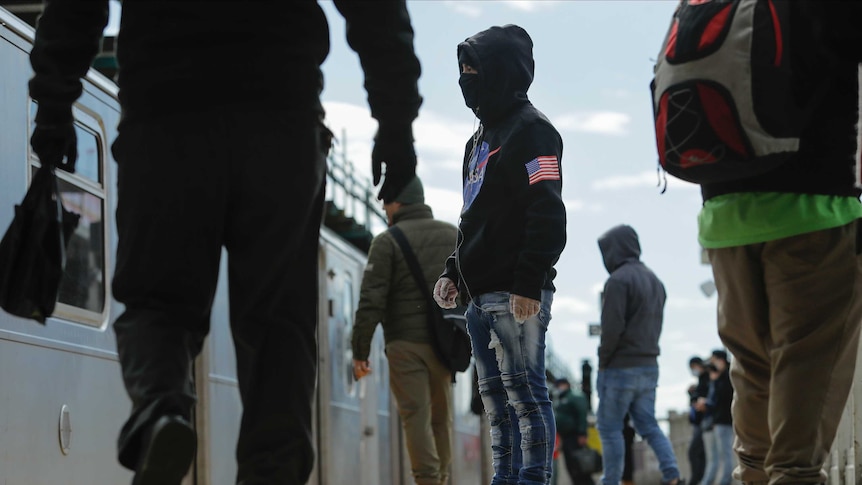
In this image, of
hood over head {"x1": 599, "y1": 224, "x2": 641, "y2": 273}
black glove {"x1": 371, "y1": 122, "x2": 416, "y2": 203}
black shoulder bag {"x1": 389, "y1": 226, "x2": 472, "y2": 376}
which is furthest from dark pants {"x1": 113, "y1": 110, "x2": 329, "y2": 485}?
hood over head {"x1": 599, "y1": 224, "x2": 641, "y2": 273}

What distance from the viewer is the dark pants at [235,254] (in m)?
3.31

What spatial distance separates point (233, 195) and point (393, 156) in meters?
0.40

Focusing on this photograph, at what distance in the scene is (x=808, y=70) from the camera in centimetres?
414

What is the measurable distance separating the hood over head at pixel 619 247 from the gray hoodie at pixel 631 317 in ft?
0.24

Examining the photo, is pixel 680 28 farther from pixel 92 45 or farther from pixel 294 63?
pixel 92 45

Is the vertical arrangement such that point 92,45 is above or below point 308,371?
above

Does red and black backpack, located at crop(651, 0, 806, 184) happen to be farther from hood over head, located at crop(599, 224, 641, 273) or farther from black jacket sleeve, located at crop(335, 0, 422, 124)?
hood over head, located at crop(599, 224, 641, 273)

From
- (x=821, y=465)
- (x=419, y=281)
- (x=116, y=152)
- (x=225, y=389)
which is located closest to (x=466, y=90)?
(x=419, y=281)

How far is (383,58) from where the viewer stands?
3.50 metres

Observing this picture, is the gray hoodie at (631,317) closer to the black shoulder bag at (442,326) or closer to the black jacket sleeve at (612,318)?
the black jacket sleeve at (612,318)

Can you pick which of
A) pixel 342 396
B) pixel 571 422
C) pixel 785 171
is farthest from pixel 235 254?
pixel 571 422

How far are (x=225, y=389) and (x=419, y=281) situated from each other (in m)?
1.73

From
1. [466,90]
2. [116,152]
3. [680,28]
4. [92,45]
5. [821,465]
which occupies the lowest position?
[821,465]

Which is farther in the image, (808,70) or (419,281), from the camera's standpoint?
(419,281)
